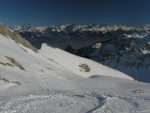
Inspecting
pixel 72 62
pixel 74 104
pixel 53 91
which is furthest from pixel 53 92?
pixel 72 62

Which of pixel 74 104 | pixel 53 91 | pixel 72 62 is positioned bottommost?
pixel 74 104

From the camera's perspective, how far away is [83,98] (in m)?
27.3

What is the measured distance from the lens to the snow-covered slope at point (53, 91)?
910 inches

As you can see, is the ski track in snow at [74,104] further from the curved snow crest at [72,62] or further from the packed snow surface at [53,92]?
the curved snow crest at [72,62]

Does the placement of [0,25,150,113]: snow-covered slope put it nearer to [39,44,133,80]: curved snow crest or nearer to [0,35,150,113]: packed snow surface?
[0,35,150,113]: packed snow surface

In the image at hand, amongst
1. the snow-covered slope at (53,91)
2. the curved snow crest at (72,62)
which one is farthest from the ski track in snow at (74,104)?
the curved snow crest at (72,62)

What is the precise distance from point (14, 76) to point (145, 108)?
15.8 meters

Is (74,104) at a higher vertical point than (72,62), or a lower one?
lower

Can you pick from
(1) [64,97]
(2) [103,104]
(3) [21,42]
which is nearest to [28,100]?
(1) [64,97]

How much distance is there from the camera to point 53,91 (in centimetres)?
3178

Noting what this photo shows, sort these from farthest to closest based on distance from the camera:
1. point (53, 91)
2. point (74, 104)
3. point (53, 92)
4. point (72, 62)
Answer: point (72, 62)
point (53, 91)
point (53, 92)
point (74, 104)

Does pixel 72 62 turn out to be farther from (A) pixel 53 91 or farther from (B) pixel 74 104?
(B) pixel 74 104

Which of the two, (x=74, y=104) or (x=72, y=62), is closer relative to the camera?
(x=74, y=104)

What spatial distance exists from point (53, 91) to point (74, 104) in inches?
297
